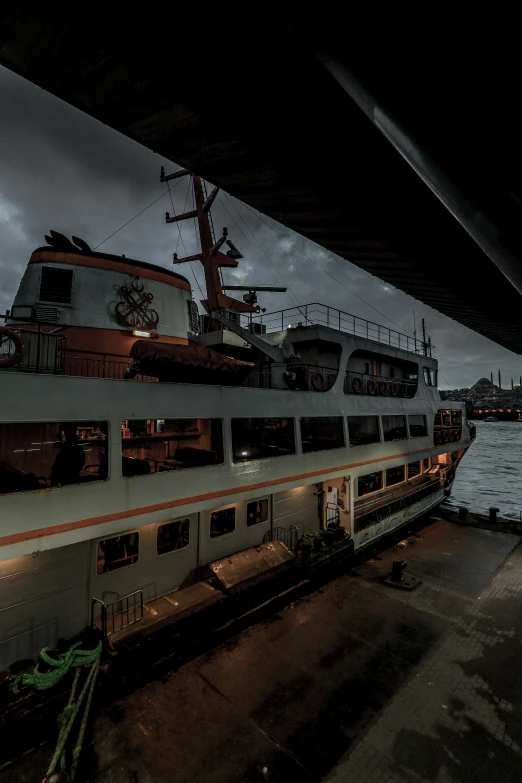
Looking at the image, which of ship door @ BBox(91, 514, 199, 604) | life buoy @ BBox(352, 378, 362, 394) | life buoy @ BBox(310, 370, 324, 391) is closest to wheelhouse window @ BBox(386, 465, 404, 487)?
life buoy @ BBox(352, 378, 362, 394)

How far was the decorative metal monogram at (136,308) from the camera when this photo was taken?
1112 cm

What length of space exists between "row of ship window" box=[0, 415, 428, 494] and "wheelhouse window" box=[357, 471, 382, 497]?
302 cm

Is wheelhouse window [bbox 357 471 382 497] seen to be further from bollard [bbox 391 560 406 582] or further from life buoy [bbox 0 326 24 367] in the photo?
life buoy [bbox 0 326 24 367]

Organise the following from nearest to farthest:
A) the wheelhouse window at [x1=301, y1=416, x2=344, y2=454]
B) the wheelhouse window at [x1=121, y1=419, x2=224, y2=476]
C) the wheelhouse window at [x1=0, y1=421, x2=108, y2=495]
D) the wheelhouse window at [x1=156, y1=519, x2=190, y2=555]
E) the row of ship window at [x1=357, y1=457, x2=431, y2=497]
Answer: the wheelhouse window at [x1=0, y1=421, x2=108, y2=495], the wheelhouse window at [x1=121, y1=419, x2=224, y2=476], the wheelhouse window at [x1=156, y1=519, x2=190, y2=555], the wheelhouse window at [x1=301, y1=416, x2=344, y2=454], the row of ship window at [x1=357, y1=457, x2=431, y2=497]

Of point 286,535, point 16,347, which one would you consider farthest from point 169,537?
point 16,347

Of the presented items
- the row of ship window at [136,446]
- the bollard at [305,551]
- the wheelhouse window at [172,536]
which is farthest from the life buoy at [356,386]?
the wheelhouse window at [172,536]

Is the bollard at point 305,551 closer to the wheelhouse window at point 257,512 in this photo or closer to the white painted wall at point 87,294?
the wheelhouse window at point 257,512

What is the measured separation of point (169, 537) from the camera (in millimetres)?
9641

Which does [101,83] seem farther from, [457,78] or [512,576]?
[512,576]

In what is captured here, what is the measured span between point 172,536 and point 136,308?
7.16m

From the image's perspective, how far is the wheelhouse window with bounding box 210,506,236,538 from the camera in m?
10.7

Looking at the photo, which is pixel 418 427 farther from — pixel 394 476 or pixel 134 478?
pixel 134 478

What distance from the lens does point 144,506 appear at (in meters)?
8.00

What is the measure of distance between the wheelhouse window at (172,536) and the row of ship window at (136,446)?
5.39 feet
